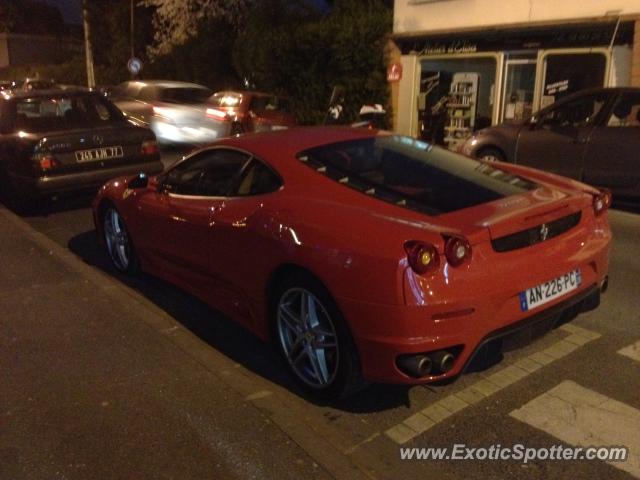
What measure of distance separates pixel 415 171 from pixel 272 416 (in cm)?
164

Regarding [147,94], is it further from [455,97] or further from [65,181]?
[455,97]

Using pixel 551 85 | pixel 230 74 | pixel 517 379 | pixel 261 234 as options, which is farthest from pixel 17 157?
pixel 230 74

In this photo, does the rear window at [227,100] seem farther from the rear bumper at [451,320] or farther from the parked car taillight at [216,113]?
the rear bumper at [451,320]

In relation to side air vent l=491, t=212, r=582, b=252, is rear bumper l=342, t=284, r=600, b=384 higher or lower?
lower

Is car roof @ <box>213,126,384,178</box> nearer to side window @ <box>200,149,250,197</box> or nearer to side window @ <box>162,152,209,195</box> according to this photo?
side window @ <box>200,149,250,197</box>

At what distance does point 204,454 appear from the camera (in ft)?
10.2

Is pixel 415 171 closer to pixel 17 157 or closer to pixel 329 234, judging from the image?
pixel 329 234

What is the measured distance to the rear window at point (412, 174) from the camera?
3.65 meters

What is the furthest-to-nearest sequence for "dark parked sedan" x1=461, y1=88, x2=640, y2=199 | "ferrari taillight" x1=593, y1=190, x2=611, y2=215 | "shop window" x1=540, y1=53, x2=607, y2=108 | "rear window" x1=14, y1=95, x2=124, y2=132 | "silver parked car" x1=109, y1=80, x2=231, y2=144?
1. "silver parked car" x1=109, y1=80, x2=231, y2=144
2. "shop window" x1=540, y1=53, x2=607, y2=108
3. "dark parked sedan" x1=461, y1=88, x2=640, y2=199
4. "rear window" x1=14, y1=95, x2=124, y2=132
5. "ferrari taillight" x1=593, y1=190, x2=611, y2=215

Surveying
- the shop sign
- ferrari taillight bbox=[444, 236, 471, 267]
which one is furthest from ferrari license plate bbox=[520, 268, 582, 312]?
the shop sign

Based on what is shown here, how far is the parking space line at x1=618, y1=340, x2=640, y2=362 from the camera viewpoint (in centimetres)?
409

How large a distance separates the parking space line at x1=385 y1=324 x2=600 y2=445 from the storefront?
9.47 meters

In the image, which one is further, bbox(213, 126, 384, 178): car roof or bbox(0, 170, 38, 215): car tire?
bbox(0, 170, 38, 215): car tire

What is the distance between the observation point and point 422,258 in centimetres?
306
